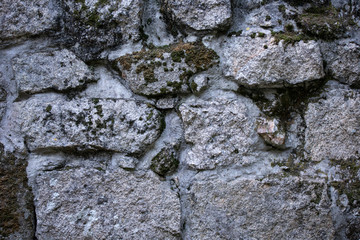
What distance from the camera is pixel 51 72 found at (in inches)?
45.1

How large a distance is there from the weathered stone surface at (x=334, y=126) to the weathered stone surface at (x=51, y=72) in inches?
33.0

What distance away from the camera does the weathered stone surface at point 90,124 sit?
3.63ft

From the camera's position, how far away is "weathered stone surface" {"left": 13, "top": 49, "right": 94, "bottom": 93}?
3.75 ft

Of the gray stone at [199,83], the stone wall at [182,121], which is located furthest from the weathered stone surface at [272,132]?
the gray stone at [199,83]

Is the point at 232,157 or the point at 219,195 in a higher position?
the point at 232,157

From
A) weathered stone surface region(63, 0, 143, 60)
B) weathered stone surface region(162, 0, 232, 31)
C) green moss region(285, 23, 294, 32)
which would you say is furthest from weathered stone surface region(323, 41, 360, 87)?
weathered stone surface region(63, 0, 143, 60)

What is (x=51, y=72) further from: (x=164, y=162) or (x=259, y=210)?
(x=259, y=210)

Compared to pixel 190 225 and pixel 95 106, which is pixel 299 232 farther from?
pixel 95 106

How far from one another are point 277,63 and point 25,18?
3.12 feet

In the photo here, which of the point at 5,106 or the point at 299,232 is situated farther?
the point at 5,106

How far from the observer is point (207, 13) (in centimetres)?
108

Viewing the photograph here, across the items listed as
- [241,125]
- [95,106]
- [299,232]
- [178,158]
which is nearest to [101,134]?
[95,106]

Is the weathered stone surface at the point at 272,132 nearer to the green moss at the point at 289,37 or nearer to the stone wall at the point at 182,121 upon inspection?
the stone wall at the point at 182,121

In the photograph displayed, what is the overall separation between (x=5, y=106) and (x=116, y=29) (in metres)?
0.52
